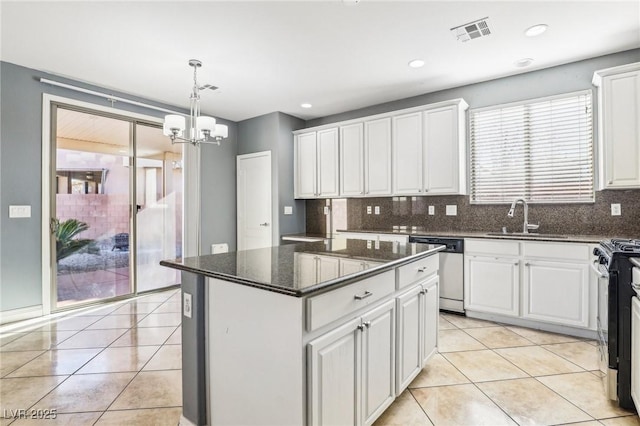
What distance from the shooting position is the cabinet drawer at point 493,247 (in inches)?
126

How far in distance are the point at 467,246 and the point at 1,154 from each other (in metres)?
4.80

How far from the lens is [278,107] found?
4.86m

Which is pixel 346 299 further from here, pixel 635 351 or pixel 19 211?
pixel 19 211

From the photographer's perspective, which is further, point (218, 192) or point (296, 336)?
point (218, 192)

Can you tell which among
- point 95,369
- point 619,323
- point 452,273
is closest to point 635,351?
point 619,323

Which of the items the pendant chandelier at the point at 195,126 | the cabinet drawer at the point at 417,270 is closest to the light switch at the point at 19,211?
the pendant chandelier at the point at 195,126

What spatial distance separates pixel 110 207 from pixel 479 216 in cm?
456

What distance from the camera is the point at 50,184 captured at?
3641 mm

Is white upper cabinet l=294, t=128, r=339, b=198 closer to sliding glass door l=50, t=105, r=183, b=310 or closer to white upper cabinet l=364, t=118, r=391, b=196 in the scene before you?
white upper cabinet l=364, t=118, r=391, b=196

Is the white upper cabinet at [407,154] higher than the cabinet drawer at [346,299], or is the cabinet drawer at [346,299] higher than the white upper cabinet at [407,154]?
the white upper cabinet at [407,154]

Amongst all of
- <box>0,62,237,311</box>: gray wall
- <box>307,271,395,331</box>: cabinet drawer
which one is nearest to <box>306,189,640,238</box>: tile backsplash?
<box>307,271,395,331</box>: cabinet drawer

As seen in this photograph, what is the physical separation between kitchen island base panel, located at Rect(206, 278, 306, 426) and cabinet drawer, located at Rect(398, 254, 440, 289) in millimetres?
840

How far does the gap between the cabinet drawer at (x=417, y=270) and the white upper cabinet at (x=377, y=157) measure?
81.1 inches

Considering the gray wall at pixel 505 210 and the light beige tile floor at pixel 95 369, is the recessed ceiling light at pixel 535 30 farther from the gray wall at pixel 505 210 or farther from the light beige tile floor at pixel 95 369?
the light beige tile floor at pixel 95 369
